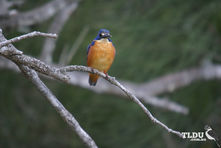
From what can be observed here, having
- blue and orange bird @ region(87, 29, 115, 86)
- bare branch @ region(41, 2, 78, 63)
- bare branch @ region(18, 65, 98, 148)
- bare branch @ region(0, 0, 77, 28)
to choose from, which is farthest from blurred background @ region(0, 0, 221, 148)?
bare branch @ region(18, 65, 98, 148)

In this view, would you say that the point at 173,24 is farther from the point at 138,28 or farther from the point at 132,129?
the point at 132,129

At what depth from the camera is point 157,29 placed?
16.6 feet

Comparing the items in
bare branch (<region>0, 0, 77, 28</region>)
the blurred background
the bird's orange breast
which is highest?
bare branch (<region>0, 0, 77, 28</region>)

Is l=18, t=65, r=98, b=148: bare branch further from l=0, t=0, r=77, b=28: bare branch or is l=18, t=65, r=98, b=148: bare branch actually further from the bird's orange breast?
l=0, t=0, r=77, b=28: bare branch

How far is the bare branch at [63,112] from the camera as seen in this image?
1.69 metres

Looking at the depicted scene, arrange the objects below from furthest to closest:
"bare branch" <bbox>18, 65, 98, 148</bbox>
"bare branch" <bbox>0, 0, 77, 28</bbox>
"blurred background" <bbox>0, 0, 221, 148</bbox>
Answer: "blurred background" <bbox>0, 0, 221, 148</bbox>
"bare branch" <bbox>0, 0, 77, 28</bbox>
"bare branch" <bbox>18, 65, 98, 148</bbox>

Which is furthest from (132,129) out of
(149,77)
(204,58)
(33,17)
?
(33,17)

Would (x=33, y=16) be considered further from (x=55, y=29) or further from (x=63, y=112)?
(x=63, y=112)

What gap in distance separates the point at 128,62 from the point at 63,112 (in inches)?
133

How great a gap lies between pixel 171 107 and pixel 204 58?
897 mm

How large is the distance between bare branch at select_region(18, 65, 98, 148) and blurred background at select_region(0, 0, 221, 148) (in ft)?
10.0

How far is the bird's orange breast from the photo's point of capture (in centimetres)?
336

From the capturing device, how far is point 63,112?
175cm

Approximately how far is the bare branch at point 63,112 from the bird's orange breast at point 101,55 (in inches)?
60.1
